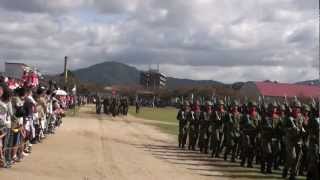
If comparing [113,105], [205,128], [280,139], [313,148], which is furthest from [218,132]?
[113,105]

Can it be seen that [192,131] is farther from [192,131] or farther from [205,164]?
[205,164]

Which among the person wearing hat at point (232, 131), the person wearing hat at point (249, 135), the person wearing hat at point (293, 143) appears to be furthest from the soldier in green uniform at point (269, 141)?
the person wearing hat at point (232, 131)

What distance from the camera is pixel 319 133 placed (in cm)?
1706

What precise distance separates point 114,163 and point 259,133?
4.80 m

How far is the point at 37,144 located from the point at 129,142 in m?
5.66

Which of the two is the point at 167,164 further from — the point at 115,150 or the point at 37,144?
→ the point at 37,144

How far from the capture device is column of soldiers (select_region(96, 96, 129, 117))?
59.6m

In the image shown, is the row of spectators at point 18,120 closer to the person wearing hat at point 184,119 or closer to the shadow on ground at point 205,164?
the shadow on ground at point 205,164

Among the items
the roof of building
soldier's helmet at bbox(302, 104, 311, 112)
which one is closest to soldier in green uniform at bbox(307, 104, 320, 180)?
soldier's helmet at bbox(302, 104, 311, 112)

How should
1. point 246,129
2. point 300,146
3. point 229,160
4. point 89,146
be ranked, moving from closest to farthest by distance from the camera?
point 300,146 < point 246,129 < point 229,160 < point 89,146

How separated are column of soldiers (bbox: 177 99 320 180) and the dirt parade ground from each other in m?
0.64

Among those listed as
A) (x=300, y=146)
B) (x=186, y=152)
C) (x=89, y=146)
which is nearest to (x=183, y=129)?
(x=186, y=152)

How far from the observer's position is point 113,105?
59.8 metres

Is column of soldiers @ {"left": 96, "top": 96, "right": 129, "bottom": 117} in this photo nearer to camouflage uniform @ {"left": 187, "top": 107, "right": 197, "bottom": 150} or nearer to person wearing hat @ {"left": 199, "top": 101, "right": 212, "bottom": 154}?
camouflage uniform @ {"left": 187, "top": 107, "right": 197, "bottom": 150}
